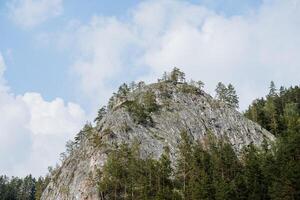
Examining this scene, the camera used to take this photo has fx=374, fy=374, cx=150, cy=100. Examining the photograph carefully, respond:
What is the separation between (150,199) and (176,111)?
54.1 m

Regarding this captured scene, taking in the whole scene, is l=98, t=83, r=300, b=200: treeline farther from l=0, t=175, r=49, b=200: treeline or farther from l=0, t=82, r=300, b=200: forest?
l=0, t=175, r=49, b=200: treeline

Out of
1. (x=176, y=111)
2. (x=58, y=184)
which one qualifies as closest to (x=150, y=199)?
(x=58, y=184)

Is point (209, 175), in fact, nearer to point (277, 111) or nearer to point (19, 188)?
point (277, 111)

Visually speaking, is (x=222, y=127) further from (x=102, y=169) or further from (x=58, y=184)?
(x=58, y=184)

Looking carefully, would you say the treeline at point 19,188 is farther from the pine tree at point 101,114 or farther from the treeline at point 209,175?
the treeline at point 209,175

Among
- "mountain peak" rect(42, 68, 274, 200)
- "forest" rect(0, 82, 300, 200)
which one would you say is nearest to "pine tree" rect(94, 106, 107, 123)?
"mountain peak" rect(42, 68, 274, 200)

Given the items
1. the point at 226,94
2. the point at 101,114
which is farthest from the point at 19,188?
the point at 226,94

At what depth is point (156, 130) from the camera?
11744 centimetres

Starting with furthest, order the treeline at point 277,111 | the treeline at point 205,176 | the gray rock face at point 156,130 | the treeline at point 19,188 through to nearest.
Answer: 1. the treeline at point 19,188
2. the treeline at point 277,111
3. the gray rock face at point 156,130
4. the treeline at point 205,176

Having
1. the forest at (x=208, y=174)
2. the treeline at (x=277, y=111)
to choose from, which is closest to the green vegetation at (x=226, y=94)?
the treeline at (x=277, y=111)

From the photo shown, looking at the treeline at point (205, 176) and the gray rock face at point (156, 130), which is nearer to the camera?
the treeline at point (205, 176)

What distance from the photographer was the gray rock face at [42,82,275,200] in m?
103

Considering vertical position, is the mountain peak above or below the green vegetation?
below

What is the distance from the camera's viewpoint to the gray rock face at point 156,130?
10288cm
